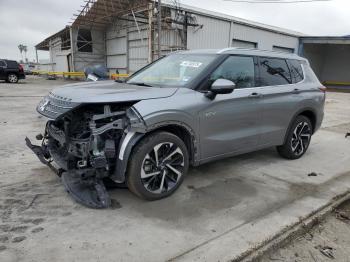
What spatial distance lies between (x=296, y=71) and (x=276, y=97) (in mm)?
960

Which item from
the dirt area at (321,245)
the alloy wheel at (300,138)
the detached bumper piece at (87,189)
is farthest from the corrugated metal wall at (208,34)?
the dirt area at (321,245)

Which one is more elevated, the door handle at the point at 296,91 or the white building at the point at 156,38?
the white building at the point at 156,38

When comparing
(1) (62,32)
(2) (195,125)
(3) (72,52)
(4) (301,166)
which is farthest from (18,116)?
(1) (62,32)

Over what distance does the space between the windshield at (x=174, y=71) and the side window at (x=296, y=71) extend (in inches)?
72.1

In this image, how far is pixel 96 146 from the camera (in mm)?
3314

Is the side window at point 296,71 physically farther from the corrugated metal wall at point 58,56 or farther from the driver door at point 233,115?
the corrugated metal wall at point 58,56

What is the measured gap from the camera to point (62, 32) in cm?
2995

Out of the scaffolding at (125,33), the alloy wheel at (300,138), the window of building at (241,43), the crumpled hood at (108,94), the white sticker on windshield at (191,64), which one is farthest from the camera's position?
the window of building at (241,43)

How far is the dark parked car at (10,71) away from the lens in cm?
2250

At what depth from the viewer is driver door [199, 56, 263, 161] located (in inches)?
156

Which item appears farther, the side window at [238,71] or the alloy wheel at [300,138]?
the alloy wheel at [300,138]

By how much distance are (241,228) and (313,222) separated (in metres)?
0.88

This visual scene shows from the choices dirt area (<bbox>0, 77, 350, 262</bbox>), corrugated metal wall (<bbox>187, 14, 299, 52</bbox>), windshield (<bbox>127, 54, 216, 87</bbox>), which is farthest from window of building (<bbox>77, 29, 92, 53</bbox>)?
windshield (<bbox>127, 54, 216, 87</bbox>)

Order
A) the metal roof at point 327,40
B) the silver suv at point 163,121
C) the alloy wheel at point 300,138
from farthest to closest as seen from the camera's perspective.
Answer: the metal roof at point 327,40 < the alloy wheel at point 300,138 < the silver suv at point 163,121
